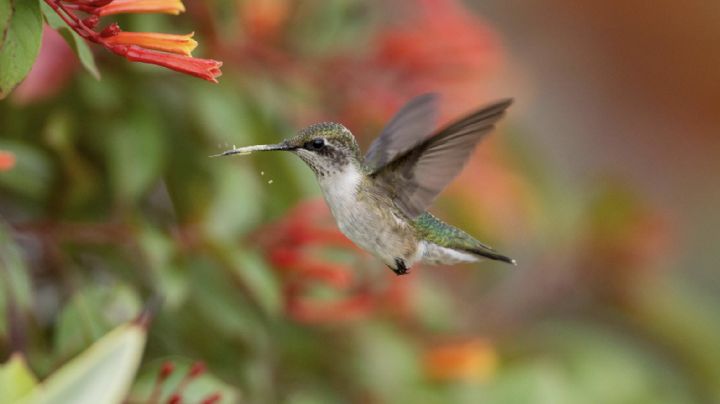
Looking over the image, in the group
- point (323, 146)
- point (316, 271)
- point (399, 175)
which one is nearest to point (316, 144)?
point (323, 146)

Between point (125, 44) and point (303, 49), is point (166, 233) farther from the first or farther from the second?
point (125, 44)

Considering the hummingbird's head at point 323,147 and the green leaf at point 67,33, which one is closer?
the green leaf at point 67,33

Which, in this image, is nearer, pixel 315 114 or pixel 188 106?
pixel 188 106

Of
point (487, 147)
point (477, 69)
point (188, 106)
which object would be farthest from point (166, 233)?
point (487, 147)

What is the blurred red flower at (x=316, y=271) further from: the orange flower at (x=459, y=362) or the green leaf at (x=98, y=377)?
the green leaf at (x=98, y=377)

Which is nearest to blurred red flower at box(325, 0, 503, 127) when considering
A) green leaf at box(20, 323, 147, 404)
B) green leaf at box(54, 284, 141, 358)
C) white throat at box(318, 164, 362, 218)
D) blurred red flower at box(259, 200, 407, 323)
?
blurred red flower at box(259, 200, 407, 323)

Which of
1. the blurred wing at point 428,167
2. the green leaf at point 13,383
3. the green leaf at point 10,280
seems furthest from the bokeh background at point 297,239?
the green leaf at point 13,383

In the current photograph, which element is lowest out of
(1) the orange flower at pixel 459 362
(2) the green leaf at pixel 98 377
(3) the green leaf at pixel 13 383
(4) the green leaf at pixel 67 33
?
(1) the orange flower at pixel 459 362

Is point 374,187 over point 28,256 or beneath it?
over
